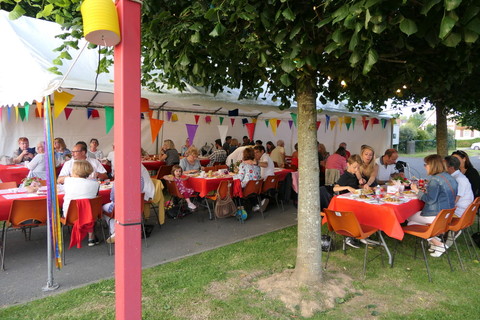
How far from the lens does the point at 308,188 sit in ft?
10.9

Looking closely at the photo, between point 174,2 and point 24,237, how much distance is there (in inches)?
170

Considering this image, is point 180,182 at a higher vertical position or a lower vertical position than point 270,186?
higher

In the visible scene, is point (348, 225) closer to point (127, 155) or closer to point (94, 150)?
point (127, 155)

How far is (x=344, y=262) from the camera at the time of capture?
414 cm

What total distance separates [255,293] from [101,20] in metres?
2.71

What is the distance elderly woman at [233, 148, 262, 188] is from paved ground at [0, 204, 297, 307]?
0.79 meters

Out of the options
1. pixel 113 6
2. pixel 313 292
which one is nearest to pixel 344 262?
pixel 313 292

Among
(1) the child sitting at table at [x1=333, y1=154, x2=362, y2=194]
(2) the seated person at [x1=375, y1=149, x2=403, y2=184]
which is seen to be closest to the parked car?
(2) the seated person at [x1=375, y1=149, x2=403, y2=184]

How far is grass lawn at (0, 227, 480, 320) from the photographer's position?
2.92 metres

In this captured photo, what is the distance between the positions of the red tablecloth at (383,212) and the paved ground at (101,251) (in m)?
1.65

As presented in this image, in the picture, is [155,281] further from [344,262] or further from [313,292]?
[344,262]

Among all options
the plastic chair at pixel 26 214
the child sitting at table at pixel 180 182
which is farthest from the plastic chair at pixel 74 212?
the child sitting at table at pixel 180 182

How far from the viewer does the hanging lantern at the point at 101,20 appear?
1.68 m

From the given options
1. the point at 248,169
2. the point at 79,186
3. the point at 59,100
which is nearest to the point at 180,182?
the point at 248,169
